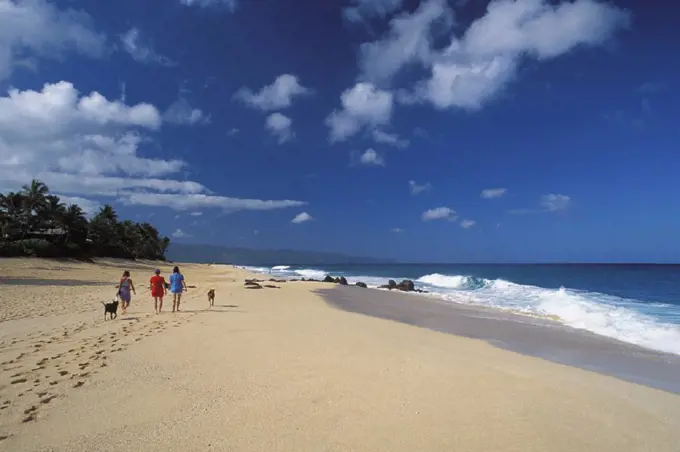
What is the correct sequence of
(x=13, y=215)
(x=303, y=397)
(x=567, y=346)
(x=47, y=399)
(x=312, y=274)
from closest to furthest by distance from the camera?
(x=47, y=399), (x=303, y=397), (x=567, y=346), (x=13, y=215), (x=312, y=274)

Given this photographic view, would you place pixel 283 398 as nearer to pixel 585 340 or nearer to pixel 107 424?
pixel 107 424

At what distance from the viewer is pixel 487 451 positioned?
4.17 meters

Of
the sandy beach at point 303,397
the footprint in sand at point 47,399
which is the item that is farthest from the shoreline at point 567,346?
the footprint in sand at point 47,399

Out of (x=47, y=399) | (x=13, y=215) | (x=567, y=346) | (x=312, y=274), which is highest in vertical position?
(x=13, y=215)

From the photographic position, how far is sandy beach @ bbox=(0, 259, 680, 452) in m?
4.36

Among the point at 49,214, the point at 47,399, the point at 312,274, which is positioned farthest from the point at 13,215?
the point at 47,399

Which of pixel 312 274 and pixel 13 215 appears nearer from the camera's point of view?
pixel 13 215

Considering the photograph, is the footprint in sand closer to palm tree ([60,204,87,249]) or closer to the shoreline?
the shoreline

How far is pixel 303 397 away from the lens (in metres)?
5.52

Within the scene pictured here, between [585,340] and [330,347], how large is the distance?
8785mm

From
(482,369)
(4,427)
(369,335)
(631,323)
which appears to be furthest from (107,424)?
(631,323)

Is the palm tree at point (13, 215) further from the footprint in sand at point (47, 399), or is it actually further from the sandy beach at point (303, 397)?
the footprint in sand at point (47, 399)

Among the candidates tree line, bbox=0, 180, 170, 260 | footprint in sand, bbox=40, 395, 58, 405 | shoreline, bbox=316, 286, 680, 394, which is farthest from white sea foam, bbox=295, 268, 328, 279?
footprint in sand, bbox=40, 395, 58, 405

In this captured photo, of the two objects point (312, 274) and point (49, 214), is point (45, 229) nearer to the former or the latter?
point (49, 214)
